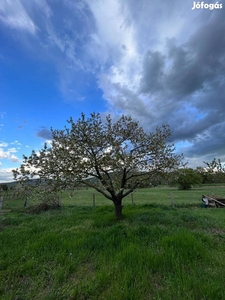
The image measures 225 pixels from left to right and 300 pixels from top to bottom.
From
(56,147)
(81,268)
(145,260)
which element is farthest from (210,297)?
(56,147)

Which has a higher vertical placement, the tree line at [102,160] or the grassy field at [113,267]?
the tree line at [102,160]

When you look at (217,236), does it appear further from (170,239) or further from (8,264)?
(8,264)

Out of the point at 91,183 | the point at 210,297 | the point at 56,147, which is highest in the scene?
the point at 56,147

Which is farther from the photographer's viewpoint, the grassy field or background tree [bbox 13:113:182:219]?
background tree [bbox 13:113:182:219]

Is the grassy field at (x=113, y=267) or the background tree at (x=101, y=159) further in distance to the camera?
the background tree at (x=101, y=159)

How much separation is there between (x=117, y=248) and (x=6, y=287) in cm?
328

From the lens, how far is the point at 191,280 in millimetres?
4102

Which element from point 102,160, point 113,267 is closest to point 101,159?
point 102,160

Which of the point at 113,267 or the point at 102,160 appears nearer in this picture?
the point at 113,267

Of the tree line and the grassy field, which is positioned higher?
the tree line

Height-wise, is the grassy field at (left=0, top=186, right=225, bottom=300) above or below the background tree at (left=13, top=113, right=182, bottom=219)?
below

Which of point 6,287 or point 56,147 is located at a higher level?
point 56,147

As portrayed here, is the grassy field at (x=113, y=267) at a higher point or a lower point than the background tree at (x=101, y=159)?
lower

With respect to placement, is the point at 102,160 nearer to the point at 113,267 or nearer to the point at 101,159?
the point at 101,159
